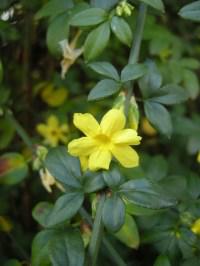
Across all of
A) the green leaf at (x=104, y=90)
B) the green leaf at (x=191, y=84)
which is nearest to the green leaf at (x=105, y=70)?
the green leaf at (x=104, y=90)

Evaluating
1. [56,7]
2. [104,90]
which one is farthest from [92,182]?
[56,7]

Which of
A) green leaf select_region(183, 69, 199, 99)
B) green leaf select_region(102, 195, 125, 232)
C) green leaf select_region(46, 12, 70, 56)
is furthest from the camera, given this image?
green leaf select_region(183, 69, 199, 99)

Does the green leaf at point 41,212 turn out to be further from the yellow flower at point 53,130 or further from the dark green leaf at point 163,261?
the yellow flower at point 53,130

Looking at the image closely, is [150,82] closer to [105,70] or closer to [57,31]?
[105,70]

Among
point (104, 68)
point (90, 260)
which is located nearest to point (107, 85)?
point (104, 68)

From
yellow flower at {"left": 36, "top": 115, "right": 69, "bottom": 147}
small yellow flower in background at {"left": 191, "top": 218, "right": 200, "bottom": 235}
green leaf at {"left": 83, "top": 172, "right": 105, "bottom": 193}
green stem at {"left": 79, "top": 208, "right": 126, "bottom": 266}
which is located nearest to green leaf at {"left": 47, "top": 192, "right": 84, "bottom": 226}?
green leaf at {"left": 83, "top": 172, "right": 105, "bottom": 193}

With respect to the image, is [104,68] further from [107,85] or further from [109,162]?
[109,162]

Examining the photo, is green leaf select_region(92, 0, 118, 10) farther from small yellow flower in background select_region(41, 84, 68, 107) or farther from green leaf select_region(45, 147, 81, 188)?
small yellow flower in background select_region(41, 84, 68, 107)
